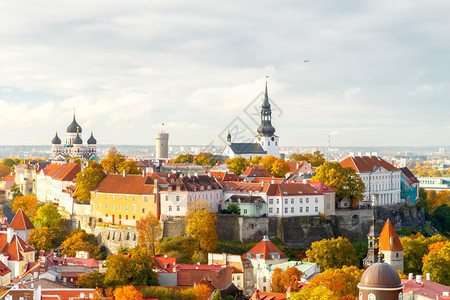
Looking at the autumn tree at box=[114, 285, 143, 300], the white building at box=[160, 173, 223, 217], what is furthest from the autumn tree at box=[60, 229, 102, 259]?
the autumn tree at box=[114, 285, 143, 300]

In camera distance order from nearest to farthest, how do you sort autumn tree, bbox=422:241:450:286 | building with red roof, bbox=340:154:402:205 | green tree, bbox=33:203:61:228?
autumn tree, bbox=422:241:450:286 < green tree, bbox=33:203:61:228 < building with red roof, bbox=340:154:402:205

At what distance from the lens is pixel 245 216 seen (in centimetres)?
8275

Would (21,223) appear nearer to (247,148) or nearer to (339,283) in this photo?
(339,283)

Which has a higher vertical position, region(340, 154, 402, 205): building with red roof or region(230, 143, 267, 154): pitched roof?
region(230, 143, 267, 154): pitched roof

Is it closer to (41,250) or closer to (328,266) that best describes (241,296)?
(328,266)

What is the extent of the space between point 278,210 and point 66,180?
1187 inches

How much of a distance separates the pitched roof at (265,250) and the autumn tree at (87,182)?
22.8m

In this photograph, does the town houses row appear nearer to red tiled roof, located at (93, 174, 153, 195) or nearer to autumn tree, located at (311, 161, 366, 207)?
red tiled roof, located at (93, 174, 153, 195)

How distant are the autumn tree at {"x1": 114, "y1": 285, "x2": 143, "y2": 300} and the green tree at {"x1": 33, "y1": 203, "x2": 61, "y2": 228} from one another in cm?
3247

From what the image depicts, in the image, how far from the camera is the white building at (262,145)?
137375 mm

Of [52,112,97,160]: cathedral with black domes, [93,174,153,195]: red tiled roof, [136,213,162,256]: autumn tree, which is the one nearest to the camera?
[136,213,162,256]: autumn tree

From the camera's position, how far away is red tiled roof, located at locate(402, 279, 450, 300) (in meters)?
56.8

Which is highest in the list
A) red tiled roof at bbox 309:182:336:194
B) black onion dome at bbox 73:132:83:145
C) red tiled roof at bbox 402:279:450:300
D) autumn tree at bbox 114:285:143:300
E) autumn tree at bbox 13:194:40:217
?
black onion dome at bbox 73:132:83:145

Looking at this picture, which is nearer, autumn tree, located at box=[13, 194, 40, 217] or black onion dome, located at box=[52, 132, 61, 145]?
autumn tree, located at box=[13, 194, 40, 217]
